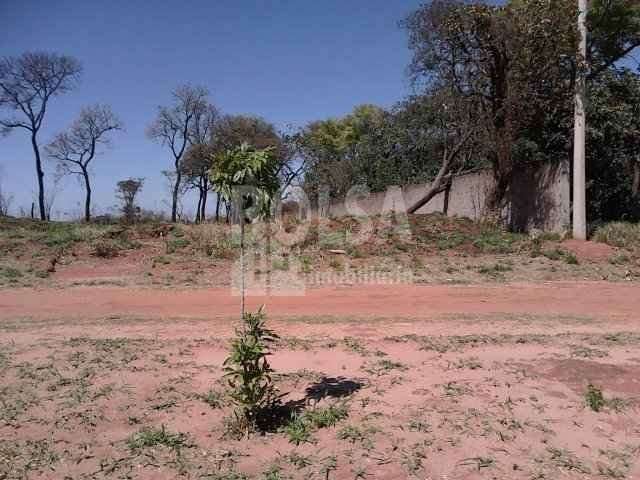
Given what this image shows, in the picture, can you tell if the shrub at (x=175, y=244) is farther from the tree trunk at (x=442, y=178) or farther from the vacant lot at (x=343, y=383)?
the tree trunk at (x=442, y=178)

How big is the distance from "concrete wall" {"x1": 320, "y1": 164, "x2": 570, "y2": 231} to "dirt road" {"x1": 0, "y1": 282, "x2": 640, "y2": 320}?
4236mm

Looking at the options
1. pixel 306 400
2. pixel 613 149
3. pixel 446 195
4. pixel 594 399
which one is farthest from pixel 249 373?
pixel 446 195

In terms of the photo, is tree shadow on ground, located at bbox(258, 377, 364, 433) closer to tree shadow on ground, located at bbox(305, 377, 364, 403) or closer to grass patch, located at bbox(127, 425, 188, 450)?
tree shadow on ground, located at bbox(305, 377, 364, 403)

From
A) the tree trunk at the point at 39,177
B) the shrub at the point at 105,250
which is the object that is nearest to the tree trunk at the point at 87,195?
the tree trunk at the point at 39,177

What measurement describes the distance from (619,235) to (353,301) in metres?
7.23

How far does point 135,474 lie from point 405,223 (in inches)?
445

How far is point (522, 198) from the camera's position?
44.2 ft

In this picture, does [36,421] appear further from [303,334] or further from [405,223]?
[405,223]

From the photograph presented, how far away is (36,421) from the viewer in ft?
12.3

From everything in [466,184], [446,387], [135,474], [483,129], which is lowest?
[135,474]

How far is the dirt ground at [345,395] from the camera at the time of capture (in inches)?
125

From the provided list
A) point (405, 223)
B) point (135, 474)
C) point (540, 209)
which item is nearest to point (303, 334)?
point (135, 474)

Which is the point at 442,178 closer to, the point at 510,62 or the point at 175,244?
the point at 510,62

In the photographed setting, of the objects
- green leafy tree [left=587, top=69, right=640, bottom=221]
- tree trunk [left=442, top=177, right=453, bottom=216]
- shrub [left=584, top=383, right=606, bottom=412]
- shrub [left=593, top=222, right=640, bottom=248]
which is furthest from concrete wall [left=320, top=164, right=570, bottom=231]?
shrub [left=584, top=383, right=606, bottom=412]
